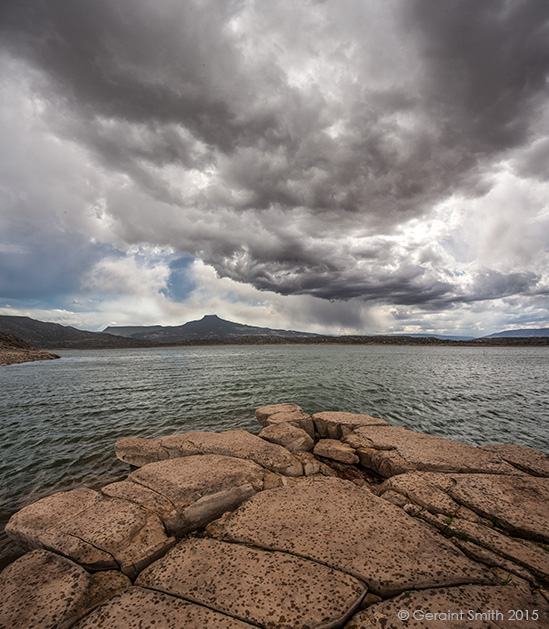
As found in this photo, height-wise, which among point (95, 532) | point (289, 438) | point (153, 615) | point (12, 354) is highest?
point (153, 615)

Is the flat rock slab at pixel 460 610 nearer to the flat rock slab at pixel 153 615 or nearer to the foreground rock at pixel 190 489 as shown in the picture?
the flat rock slab at pixel 153 615

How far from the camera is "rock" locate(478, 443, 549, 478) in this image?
8.75m

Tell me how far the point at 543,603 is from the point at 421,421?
15.7 meters

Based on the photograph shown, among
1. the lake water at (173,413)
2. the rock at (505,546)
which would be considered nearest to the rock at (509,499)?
the rock at (505,546)

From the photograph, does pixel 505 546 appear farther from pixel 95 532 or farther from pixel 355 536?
pixel 95 532

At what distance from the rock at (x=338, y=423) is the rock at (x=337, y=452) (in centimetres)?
158

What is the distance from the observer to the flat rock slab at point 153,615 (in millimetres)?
3803

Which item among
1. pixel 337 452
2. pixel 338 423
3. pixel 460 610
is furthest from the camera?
pixel 338 423

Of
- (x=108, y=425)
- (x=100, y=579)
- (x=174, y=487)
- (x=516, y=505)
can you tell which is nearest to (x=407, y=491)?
(x=516, y=505)

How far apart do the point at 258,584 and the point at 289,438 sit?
7.25 m

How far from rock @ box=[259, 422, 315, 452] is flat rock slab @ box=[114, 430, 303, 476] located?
2.45ft


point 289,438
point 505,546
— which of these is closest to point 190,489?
point 289,438

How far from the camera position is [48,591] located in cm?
450

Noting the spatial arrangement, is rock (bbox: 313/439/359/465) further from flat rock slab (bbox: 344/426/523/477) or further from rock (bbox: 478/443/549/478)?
rock (bbox: 478/443/549/478)
